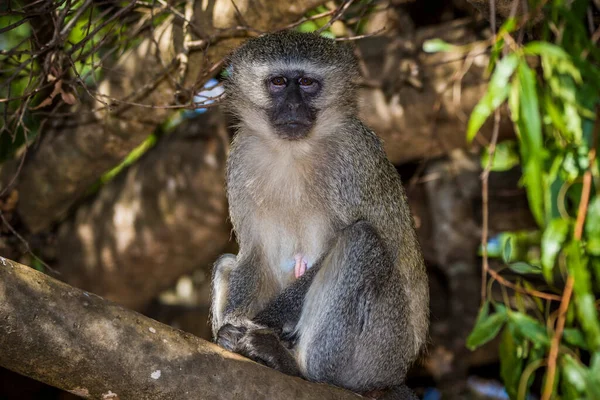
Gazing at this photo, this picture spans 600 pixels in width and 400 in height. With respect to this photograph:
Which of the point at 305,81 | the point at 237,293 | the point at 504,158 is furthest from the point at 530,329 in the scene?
the point at 504,158

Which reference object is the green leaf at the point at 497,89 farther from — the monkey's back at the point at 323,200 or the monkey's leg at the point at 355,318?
the monkey's back at the point at 323,200

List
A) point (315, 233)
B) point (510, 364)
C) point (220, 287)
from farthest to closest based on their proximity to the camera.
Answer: point (220, 287), point (315, 233), point (510, 364)

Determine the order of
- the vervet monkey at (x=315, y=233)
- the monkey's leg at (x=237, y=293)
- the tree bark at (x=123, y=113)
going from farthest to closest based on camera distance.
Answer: the tree bark at (x=123, y=113), the monkey's leg at (x=237, y=293), the vervet monkey at (x=315, y=233)

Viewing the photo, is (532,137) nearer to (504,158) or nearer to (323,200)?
(323,200)

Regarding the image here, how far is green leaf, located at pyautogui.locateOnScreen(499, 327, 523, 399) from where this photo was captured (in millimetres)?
3619

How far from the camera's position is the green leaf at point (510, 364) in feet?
11.9

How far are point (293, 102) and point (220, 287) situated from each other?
142cm

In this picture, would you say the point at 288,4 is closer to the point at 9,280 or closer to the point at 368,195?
the point at 368,195

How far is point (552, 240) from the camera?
9.27 ft

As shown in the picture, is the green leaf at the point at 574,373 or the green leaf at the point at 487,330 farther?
the green leaf at the point at 487,330

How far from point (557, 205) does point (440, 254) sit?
5.21 m

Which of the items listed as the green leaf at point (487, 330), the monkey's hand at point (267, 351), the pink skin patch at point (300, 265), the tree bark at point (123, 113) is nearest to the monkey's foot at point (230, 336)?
the monkey's hand at point (267, 351)

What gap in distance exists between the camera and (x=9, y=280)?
3.44 meters

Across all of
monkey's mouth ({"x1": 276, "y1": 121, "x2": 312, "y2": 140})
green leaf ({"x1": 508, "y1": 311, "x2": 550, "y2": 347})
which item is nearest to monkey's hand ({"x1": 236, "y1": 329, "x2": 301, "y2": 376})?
monkey's mouth ({"x1": 276, "y1": 121, "x2": 312, "y2": 140})
